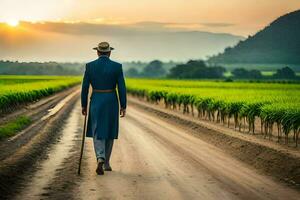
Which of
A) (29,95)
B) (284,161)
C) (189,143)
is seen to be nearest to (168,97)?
(29,95)

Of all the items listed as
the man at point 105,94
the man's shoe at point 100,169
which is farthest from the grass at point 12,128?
the man's shoe at point 100,169

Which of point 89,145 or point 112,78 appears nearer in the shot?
point 112,78

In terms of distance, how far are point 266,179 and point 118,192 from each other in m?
3.20

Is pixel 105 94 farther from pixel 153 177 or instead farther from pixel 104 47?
pixel 153 177

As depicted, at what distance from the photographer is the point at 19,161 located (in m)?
12.5

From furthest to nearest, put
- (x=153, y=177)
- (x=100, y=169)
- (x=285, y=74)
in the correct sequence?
(x=285, y=74) → (x=100, y=169) → (x=153, y=177)

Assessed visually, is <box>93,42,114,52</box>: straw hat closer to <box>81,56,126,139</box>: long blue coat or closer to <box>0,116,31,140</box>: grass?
<box>81,56,126,139</box>: long blue coat

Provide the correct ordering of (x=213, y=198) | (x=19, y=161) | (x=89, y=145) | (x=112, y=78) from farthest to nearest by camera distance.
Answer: (x=89, y=145) → (x=19, y=161) → (x=112, y=78) → (x=213, y=198)

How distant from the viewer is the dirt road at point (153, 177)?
8.88 m

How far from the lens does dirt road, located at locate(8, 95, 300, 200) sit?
349 inches

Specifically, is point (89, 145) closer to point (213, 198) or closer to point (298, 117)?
point (298, 117)

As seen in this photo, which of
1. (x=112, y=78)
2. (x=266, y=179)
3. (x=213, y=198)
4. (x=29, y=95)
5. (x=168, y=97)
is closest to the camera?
(x=213, y=198)

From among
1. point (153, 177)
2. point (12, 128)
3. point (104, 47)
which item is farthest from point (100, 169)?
point (12, 128)

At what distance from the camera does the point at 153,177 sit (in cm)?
1047
